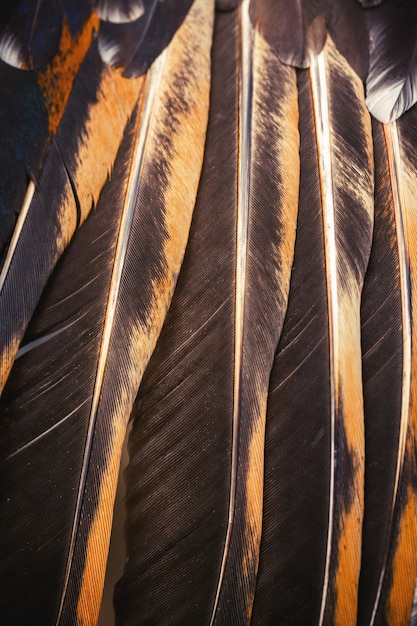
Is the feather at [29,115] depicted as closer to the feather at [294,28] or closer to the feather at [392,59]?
the feather at [294,28]

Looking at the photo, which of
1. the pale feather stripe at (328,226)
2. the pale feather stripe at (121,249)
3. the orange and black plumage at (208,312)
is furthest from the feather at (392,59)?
the pale feather stripe at (121,249)

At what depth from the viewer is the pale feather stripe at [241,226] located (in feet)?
3.14

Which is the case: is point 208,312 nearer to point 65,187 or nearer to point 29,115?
point 65,187

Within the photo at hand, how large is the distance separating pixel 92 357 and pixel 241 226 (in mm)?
412

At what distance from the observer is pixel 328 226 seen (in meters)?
1.04

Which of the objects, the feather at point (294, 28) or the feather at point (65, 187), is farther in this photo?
the feather at point (294, 28)

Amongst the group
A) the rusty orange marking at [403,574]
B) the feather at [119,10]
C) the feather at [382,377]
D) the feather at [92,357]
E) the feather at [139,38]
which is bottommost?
the rusty orange marking at [403,574]

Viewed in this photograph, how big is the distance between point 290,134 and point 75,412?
76 cm

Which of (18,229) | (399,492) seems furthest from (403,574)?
(18,229)

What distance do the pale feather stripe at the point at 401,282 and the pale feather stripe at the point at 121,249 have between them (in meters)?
0.53

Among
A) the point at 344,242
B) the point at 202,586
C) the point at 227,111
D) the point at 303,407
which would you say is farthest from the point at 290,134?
the point at 202,586

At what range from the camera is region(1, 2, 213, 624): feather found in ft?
3.02

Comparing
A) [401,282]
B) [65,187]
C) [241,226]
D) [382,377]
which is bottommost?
[382,377]

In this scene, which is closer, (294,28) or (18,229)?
(18,229)
